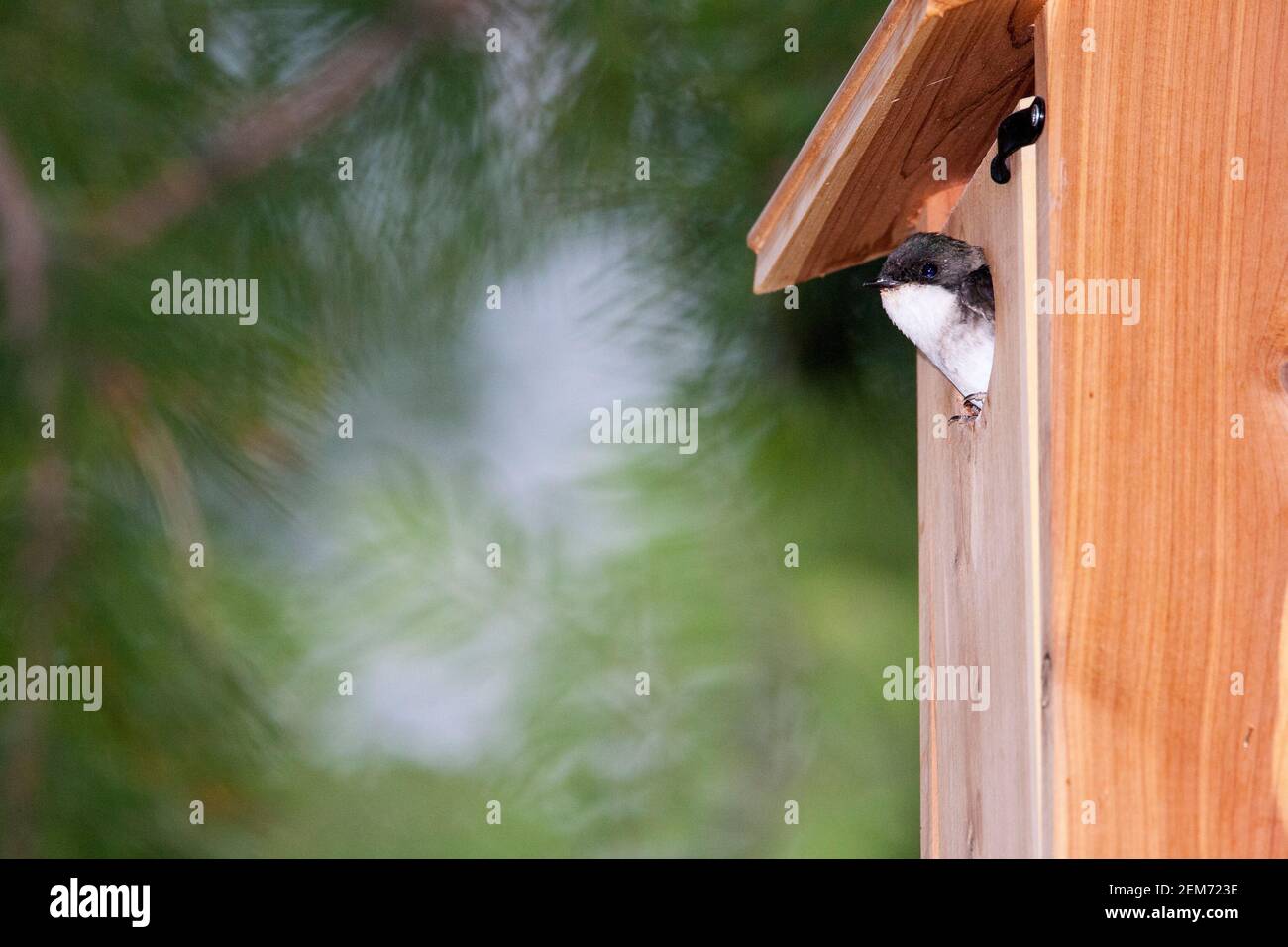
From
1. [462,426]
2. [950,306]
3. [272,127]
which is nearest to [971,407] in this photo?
[950,306]

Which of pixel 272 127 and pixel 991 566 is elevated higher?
pixel 272 127

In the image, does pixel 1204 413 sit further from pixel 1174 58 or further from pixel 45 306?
pixel 45 306

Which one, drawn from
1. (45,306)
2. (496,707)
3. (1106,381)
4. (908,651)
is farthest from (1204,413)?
(45,306)


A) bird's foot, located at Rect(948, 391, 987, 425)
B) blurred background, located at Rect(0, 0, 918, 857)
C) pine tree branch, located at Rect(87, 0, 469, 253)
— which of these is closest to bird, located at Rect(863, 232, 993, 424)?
bird's foot, located at Rect(948, 391, 987, 425)

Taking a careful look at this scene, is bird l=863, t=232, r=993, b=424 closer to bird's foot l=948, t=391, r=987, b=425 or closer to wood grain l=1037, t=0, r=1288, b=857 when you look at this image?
bird's foot l=948, t=391, r=987, b=425

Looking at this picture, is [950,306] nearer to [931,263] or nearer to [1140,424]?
[931,263]

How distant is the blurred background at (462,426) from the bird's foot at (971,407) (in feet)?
0.91

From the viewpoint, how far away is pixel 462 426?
149 centimetres

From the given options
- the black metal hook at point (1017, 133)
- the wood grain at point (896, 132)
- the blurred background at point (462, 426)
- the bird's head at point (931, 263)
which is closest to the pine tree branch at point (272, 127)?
the blurred background at point (462, 426)

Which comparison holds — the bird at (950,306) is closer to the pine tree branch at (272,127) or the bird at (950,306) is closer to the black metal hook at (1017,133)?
the black metal hook at (1017,133)

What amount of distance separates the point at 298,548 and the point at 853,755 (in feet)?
2.44

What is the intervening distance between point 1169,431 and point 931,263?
0.35 meters

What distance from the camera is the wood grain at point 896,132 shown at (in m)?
1.04
